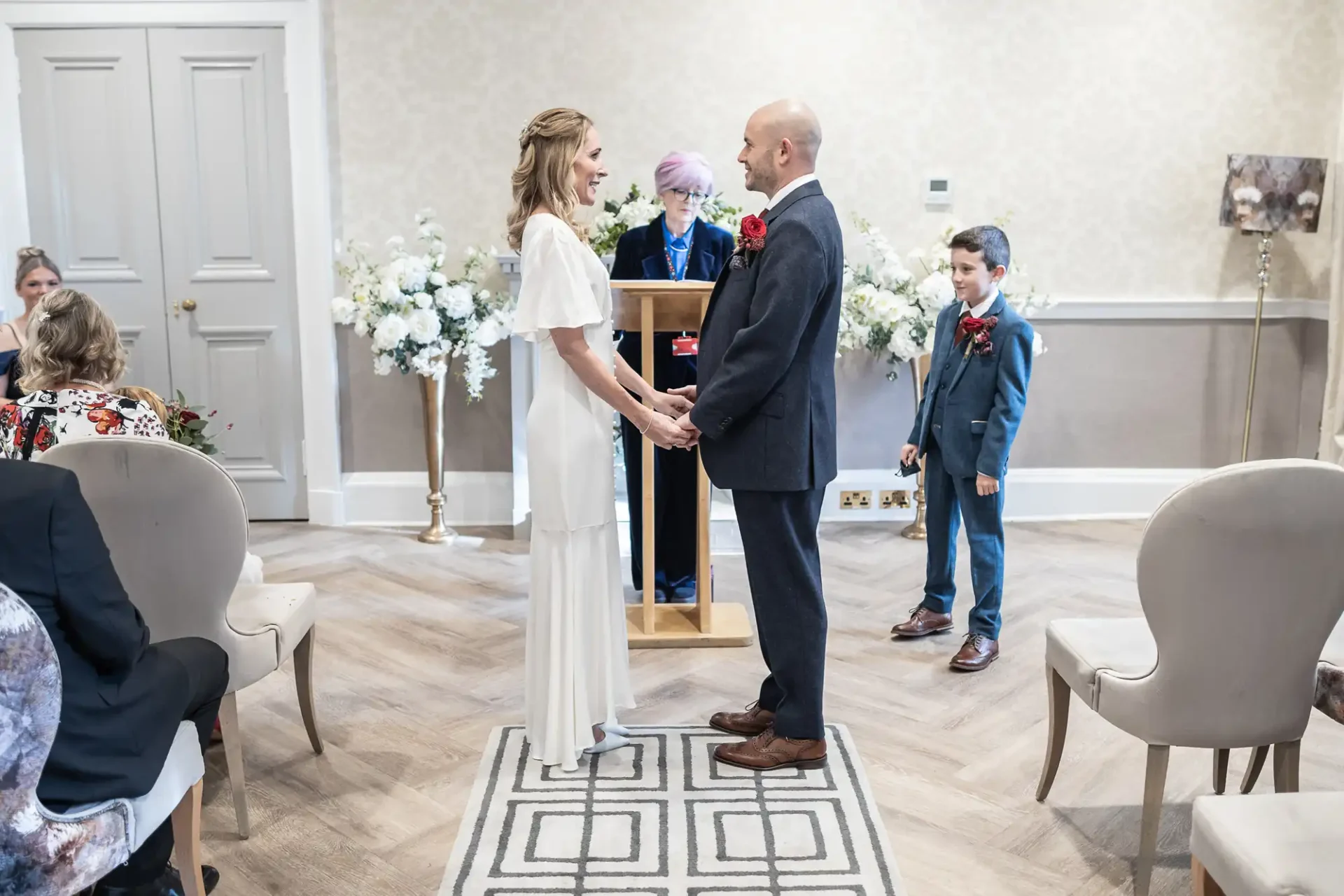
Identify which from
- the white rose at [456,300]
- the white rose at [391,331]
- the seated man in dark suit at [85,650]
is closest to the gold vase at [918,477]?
the white rose at [456,300]

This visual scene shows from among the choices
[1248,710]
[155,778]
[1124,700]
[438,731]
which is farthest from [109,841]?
[1248,710]

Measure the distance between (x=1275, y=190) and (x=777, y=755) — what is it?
155 inches

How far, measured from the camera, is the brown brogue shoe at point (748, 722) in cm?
303

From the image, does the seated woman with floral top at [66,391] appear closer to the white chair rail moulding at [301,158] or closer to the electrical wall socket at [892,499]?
the white chair rail moulding at [301,158]

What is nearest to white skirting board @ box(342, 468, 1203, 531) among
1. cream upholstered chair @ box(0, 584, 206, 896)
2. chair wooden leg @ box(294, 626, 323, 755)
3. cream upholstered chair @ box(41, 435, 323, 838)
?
chair wooden leg @ box(294, 626, 323, 755)

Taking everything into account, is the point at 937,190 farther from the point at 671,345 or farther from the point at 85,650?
the point at 85,650

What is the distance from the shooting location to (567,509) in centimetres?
266

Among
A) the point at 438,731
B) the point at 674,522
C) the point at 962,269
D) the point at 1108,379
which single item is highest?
the point at 962,269

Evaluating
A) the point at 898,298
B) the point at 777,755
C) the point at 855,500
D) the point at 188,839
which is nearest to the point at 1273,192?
the point at 898,298

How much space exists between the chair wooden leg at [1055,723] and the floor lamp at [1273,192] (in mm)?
3470

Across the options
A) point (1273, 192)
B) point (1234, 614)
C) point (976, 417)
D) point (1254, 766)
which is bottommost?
point (1254, 766)

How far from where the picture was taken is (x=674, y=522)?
4.10m

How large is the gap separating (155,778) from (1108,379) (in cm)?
482

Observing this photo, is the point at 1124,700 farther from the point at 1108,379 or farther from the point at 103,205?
the point at 103,205
